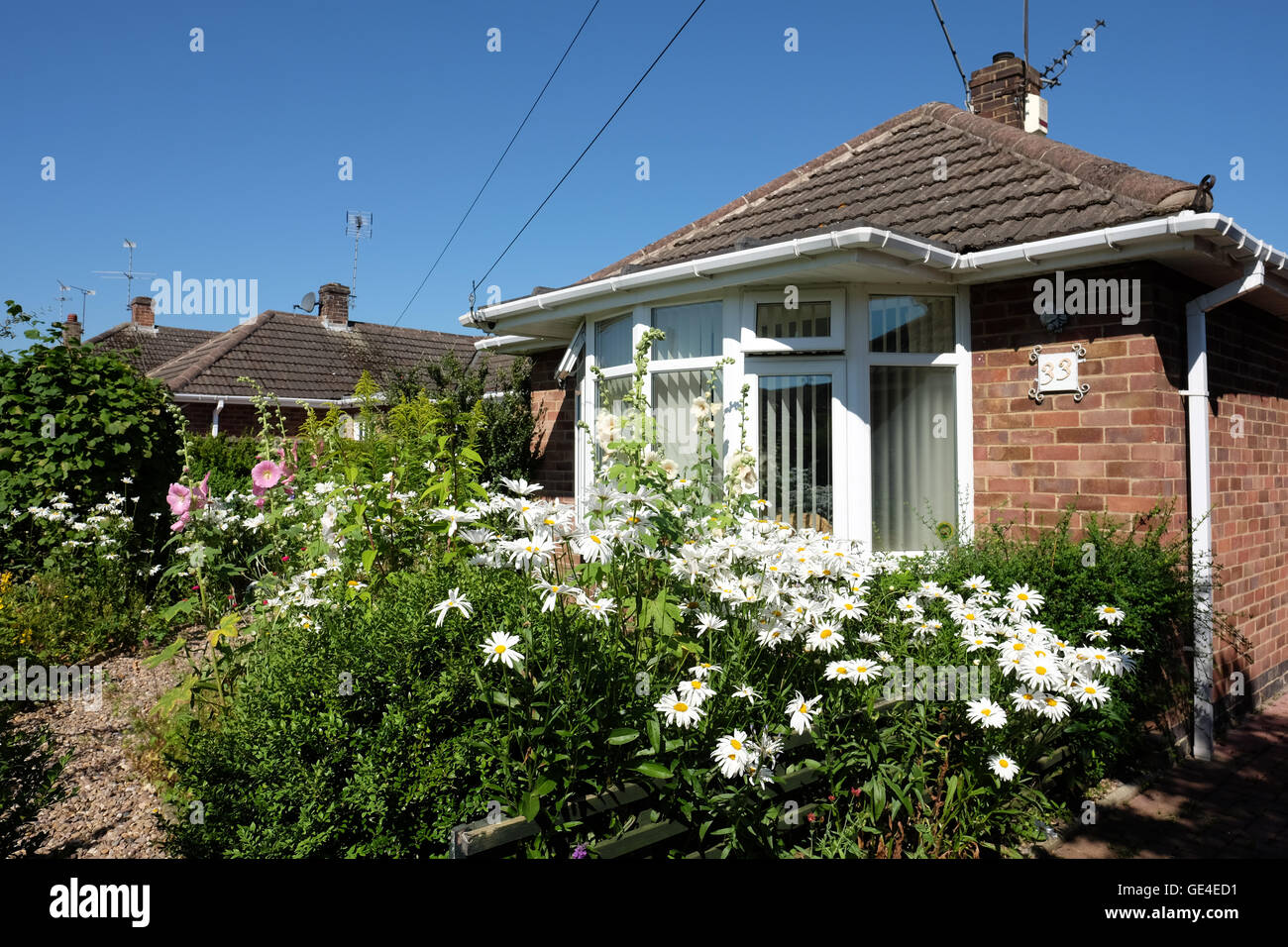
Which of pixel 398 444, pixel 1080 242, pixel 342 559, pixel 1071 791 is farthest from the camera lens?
pixel 398 444

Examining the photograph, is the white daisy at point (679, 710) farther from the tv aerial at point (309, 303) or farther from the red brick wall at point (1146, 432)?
the tv aerial at point (309, 303)

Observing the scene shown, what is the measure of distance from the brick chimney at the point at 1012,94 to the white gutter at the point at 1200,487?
3661 mm

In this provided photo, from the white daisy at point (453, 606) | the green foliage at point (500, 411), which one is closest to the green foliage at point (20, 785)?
the white daisy at point (453, 606)

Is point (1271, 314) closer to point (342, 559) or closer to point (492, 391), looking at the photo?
point (342, 559)

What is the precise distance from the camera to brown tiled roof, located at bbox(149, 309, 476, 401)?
1648 cm

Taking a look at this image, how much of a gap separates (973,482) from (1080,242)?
1722 millimetres

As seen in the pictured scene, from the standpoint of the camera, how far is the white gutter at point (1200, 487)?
5012 millimetres

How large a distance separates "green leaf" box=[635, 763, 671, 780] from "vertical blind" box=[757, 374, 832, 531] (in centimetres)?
336

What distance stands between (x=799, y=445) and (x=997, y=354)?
1.48 m

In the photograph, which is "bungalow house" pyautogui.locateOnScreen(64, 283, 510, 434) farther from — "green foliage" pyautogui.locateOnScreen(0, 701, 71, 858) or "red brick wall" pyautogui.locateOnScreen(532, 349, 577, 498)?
"green foliage" pyautogui.locateOnScreen(0, 701, 71, 858)

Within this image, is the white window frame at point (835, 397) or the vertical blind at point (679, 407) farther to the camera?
the vertical blind at point (679, 407)

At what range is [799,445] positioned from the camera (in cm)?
565

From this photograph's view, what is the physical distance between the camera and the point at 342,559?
3.61 meters

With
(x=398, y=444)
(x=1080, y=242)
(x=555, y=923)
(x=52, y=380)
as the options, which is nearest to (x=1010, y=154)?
(x=1080, y=242)
